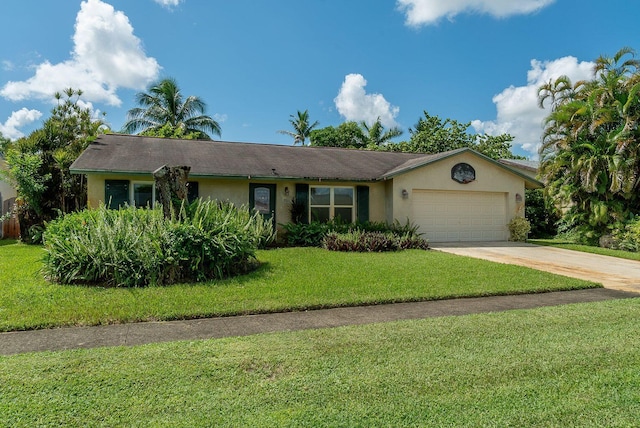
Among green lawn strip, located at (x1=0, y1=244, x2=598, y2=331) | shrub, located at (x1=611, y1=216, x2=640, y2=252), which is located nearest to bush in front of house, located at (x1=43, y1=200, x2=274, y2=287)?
green lawn strip, located at (x1=0, y1=244, x2=598, y2=331)

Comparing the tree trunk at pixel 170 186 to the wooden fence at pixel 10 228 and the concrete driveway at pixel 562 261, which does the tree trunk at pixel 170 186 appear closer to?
the concrete driveway at pixel 562 261

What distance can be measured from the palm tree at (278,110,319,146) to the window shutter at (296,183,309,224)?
86.4 feet

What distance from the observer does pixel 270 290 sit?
20.7ft

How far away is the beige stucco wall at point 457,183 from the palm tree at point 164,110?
60.8 feet

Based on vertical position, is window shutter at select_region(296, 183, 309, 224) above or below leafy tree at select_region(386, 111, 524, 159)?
below

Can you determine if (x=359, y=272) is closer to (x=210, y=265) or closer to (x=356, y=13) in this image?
(x=210, y=265)

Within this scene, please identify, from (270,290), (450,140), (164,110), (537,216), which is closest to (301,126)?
(164,110)

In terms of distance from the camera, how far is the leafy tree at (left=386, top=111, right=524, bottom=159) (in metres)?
29.1

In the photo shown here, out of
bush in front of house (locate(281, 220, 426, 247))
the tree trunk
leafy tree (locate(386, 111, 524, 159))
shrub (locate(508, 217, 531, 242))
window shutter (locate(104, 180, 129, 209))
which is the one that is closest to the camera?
the tree trunk

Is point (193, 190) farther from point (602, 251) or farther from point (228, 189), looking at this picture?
point (602, 251)

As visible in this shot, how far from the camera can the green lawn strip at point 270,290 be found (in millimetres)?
5022

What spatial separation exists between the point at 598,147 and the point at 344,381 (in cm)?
1446

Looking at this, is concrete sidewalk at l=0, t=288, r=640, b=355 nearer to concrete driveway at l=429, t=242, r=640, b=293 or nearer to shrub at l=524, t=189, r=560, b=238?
concrete driveway at l=429, t=242, r=640, b=293

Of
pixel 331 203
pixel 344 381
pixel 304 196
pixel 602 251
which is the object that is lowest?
pixel 344 381
